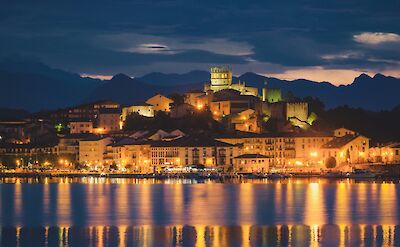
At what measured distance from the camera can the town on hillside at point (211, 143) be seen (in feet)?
218

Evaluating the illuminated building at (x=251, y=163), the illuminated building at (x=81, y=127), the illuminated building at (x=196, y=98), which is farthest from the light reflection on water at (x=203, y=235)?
the illuminated building at (x=81, y=127)

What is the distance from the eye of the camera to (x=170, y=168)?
223 ft

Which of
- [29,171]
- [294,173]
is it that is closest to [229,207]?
[294,173]

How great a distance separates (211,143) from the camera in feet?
217

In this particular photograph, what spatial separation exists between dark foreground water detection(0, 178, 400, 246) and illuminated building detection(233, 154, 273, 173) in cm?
1103

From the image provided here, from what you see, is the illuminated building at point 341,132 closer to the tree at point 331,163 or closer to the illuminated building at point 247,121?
the tree at point 331,163

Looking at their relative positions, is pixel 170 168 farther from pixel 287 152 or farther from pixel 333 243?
pixel 333 243

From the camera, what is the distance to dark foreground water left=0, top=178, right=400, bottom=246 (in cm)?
3077

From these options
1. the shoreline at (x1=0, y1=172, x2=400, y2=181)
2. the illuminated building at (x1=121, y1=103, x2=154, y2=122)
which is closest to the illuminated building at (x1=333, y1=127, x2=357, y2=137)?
the shoreline at (x1=0, y1=172, x2=400, y2=181)

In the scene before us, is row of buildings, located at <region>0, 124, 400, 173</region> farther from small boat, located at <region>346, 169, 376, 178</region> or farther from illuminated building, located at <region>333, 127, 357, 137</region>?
small boat, located at <region>346, 169, 376, 178</region>

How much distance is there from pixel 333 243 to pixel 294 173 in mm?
36188

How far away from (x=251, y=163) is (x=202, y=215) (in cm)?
2960

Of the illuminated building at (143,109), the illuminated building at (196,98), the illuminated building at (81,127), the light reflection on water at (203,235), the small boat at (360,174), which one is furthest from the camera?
the illuminated building at (81,127)

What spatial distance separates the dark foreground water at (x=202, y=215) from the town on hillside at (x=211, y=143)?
1100 cm
